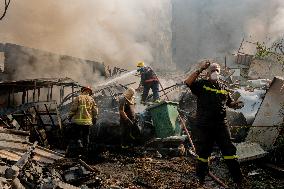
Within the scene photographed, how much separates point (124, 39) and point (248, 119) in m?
13.6

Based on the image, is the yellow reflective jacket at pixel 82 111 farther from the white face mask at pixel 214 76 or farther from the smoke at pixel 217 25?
the smoke at pixel 217 25

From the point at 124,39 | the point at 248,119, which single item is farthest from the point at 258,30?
the point at 248,119

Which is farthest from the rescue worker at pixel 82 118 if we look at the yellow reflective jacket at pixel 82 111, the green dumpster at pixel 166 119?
the green dumpster at pixel 166 119

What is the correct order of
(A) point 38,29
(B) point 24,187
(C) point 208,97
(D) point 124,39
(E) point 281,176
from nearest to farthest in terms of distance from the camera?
1. (B) point 24,187
2. (C) point 208,97
3. (E) point 281,176
4. (A) point 38,29
5. (D) point 124,39

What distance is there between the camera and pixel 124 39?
21.5 metres

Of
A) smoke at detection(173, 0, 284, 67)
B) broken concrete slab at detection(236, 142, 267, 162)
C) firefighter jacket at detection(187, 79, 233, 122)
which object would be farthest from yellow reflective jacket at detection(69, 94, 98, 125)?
smoke at detection(173, 0, 284, 67)

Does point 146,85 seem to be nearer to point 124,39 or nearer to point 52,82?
point 52,82

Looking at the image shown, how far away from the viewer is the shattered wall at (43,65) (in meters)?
13.5

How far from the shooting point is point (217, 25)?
32.0 m

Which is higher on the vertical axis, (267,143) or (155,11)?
(155,11)

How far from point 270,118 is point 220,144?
240cm

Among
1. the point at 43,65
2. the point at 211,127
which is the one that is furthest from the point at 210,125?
the point at 43,65

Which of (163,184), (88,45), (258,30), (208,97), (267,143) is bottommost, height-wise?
(163,184)

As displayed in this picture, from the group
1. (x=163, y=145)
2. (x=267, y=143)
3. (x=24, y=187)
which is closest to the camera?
(x=24, y=187)
